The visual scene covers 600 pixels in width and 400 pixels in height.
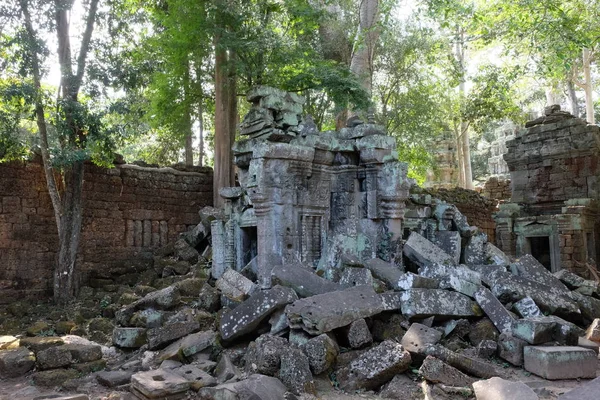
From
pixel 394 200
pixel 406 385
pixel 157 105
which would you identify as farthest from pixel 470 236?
pixel 157 105

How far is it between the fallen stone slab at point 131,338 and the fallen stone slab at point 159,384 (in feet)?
4.76

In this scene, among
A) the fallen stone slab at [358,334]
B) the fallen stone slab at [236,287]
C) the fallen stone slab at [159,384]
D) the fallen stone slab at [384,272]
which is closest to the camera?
the fallen stone slab at [159,384]

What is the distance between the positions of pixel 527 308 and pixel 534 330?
0.79m

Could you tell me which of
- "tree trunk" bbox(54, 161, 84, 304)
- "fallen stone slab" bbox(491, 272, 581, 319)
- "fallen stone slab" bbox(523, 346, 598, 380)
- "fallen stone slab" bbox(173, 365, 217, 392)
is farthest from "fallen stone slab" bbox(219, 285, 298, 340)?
"tree trunk" bbox(54, 161, 84, 304)

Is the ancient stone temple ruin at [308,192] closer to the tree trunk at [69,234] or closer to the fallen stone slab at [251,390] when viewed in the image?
the fallen stone slab at [251,390]

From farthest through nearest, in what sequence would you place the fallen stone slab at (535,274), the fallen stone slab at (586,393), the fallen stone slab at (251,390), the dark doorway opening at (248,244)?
the dark doorway opening at (248,244) → the fallen stone slab at (535,274) → the fallen stone slab at (251,390) → the fallen stone slab at (586,393)

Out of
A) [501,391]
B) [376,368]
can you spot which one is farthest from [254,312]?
[501,391]

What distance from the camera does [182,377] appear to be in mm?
4871

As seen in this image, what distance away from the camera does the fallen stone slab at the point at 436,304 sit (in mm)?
5637

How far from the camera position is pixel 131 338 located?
20.6 feet

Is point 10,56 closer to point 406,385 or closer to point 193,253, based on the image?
point 193,253

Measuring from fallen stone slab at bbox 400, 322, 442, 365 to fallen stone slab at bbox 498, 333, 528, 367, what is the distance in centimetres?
69

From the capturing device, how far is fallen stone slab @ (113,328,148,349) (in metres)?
6.27

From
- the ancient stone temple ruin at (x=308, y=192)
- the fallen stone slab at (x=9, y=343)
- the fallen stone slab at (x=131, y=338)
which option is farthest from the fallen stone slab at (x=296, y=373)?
the fallen stone slab at (x=9, y=343)
